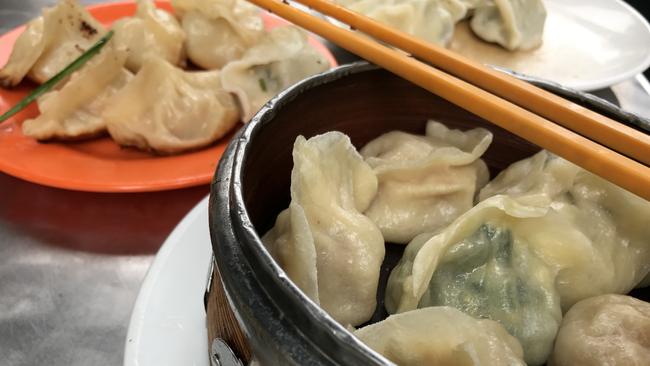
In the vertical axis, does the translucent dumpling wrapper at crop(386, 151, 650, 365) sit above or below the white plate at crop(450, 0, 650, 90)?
above

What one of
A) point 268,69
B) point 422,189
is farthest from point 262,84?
point 422,189

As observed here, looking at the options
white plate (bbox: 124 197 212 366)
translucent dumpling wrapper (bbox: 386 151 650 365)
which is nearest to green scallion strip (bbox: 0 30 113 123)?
white plate (bbox: 124 197 212 366)

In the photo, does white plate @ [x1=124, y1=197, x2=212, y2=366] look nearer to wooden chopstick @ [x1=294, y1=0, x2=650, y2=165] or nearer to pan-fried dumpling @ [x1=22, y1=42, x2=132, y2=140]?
wooden chopstick @ [x1=294, y1=0, x2=650, y2=165]

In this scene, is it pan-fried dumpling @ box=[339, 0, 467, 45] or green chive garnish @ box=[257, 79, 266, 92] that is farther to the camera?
pan-fried dumpling @ box=[339, 0, 467, 45]

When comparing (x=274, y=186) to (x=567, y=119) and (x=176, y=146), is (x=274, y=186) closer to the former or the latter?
(x=567, y=119)

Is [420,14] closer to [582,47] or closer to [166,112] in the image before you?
[582,47]

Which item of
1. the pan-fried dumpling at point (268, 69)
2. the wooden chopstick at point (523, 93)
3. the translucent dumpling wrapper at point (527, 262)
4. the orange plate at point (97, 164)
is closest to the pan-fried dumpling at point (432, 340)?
the translucent dumpling wrapper at point (527, 262)

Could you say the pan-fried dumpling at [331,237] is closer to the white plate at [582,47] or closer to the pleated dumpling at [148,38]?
the pleated dumpling at [148,38]
